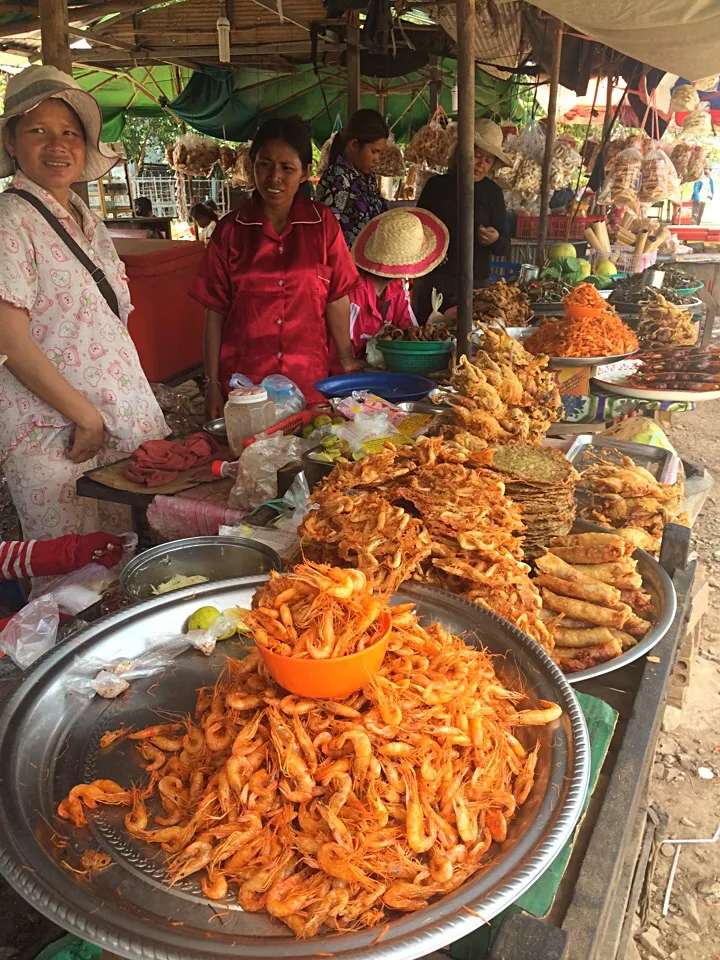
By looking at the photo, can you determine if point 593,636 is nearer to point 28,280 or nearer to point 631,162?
point 28,280

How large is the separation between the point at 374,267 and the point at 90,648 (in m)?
3.65

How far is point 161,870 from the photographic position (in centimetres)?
96

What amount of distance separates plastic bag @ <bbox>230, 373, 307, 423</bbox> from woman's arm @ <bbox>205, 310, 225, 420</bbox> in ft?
2.53

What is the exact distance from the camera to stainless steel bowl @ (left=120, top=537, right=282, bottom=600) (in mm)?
1860

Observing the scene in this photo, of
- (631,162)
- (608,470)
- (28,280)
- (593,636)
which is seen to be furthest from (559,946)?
(631,162)

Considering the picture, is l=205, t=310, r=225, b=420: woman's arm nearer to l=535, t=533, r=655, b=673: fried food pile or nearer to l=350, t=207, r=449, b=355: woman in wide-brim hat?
l=350, t=207, r=449, b=355: woman in wide-brim hat

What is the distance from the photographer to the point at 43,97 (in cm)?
253

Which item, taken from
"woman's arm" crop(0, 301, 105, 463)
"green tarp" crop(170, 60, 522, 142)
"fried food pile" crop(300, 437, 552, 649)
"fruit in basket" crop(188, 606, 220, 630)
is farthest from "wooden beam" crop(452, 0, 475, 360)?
"green tarp" crop(170, 60, 522, 142)

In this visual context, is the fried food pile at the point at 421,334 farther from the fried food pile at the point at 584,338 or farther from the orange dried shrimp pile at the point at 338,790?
the orange dried shrimp pile at the point at 338,790

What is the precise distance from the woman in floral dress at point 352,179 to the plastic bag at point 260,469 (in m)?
3.08

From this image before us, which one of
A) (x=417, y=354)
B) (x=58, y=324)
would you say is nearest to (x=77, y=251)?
(x=58, y=324)

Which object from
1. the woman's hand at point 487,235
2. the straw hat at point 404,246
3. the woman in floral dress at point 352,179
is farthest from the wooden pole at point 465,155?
the woman's hand at point 487,235

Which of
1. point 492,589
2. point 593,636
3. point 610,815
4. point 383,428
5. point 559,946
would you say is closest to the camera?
point 559,946

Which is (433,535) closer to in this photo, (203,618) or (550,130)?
(203,618)
